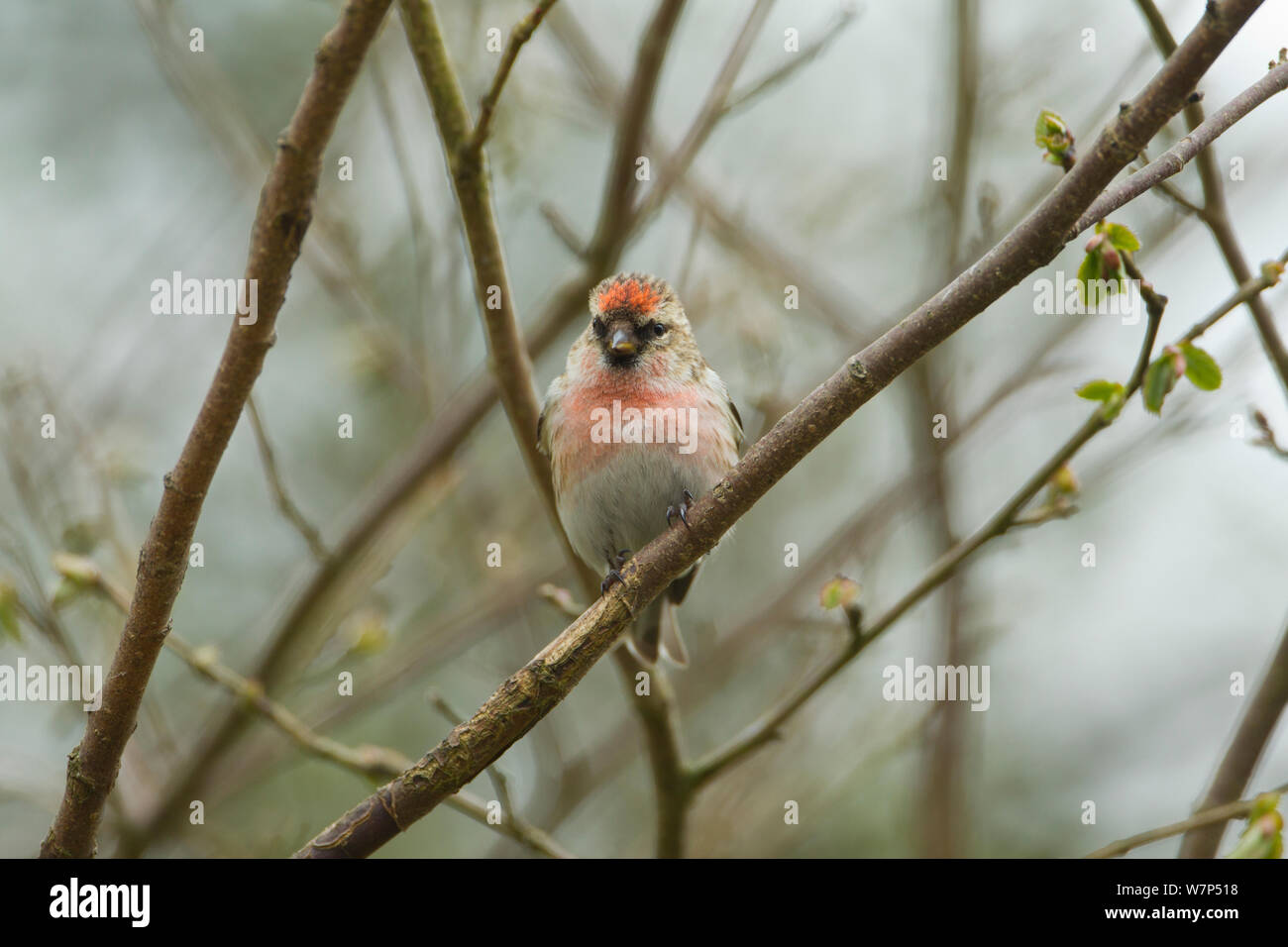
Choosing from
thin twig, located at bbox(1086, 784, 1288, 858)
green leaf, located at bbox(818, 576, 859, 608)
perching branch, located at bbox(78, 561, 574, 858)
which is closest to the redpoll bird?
perching branch, located at bbox(78, 561, 574, 858)

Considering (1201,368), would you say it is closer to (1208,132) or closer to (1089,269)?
(1089,269)

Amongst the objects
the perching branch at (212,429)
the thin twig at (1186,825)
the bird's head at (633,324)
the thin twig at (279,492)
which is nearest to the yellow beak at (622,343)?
the bird's head at (633,324)

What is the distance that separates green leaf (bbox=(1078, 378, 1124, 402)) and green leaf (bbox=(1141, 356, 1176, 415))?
0.88ft

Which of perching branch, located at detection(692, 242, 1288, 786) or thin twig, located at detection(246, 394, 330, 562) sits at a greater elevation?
thin twig, located at detection(246, 394, 330, 562)

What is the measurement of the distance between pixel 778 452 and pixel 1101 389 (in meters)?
1.15

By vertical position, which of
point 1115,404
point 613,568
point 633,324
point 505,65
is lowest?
point 1115,404

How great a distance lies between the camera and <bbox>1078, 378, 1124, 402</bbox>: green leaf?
387cm

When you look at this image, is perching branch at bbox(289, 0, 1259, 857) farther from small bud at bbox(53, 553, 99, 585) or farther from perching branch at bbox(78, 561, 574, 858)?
small bud at bbox(53, 553, 99, 585)

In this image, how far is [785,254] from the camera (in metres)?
7.12

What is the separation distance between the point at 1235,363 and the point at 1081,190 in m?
4.01

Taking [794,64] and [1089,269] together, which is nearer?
[1089,269]

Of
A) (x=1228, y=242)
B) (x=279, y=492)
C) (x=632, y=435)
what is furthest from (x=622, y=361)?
(x=1228, y=242)

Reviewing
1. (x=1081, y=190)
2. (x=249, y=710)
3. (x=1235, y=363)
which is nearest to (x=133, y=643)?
(x=249, y=710)

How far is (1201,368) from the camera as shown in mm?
3592
